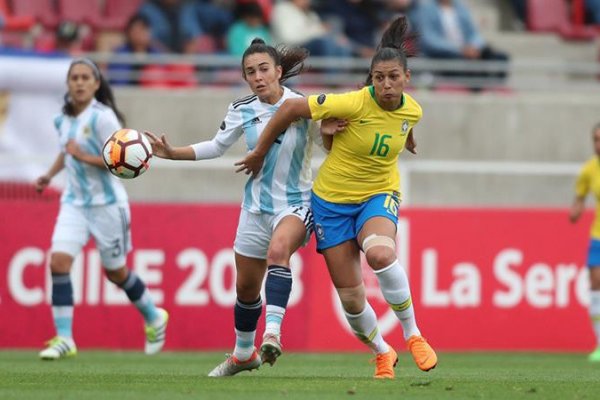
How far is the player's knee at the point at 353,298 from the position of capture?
940 cm

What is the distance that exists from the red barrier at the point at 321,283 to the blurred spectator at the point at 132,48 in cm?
301

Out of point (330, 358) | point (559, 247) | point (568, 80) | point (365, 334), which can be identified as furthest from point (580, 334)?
point (365, 334)

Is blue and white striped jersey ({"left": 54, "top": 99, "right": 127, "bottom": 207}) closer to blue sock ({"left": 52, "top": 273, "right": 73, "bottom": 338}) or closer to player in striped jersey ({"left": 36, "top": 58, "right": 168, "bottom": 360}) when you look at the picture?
player in striped jersey ({"left": 36, "top": 58, "right": 168, "bottom": 360})

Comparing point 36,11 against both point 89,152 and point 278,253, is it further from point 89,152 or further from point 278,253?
point 278,253

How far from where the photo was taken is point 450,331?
15.7 meters

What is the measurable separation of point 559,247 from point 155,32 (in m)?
5.96

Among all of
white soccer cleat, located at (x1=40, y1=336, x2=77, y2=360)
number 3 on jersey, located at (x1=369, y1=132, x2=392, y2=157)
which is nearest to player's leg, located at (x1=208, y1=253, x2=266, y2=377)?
number 3 on jersey, located at (x1=369, y1=132, x2=392, y2=157)

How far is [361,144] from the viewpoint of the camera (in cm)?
926

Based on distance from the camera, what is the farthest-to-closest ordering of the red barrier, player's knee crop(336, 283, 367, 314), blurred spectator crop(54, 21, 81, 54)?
blurred spectator crop(54, 21, 81, 54), the red barrier, player's knee crop(336, 283, 367, 314)

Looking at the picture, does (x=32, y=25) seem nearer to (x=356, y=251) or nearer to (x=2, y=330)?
(x=2, y=330)

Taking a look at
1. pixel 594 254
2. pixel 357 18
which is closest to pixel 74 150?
pixel 594 254

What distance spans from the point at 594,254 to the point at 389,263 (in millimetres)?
5608

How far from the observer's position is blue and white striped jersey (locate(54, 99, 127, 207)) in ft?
39.8

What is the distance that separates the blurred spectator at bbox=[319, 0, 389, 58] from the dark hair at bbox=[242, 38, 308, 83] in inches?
376
